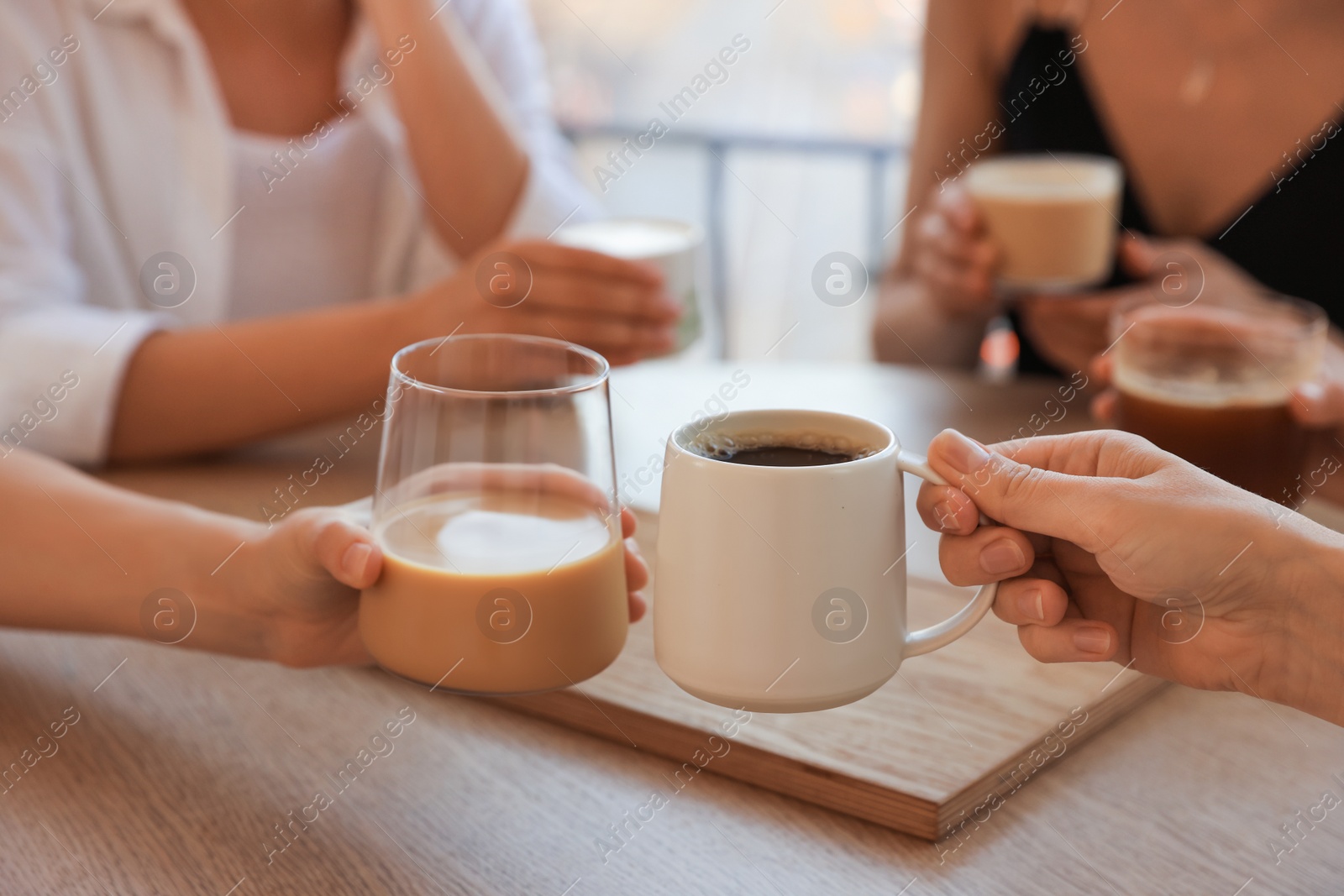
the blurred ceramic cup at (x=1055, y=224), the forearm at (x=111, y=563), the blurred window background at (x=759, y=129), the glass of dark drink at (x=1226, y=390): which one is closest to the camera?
the forearm at (x=111, y=563)

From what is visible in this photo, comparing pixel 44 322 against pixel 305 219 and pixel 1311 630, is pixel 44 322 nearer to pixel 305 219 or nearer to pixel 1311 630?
pixel 305 219

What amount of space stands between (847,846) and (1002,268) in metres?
0.90

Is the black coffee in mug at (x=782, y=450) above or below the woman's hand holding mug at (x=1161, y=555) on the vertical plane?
above

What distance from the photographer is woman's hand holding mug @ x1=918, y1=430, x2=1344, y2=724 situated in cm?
61

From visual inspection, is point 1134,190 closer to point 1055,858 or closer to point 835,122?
point 1055,858

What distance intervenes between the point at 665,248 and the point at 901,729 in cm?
63

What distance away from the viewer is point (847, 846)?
0.64 meters

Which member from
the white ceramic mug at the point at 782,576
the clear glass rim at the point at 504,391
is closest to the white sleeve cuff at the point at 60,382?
the clear glass rim at the point at 504,391

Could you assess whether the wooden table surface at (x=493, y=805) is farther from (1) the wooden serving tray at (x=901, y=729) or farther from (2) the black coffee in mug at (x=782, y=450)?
(2) the black coffee in mug at (x=782, y=450)

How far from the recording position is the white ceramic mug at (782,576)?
0.56 m

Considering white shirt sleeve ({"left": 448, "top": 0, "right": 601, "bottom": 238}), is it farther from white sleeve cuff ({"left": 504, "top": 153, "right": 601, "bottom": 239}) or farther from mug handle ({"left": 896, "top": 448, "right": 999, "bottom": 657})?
mug handle ({"left": 896, "top": 448, "right": 999, "bottom": 657})

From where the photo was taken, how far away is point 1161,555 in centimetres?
62

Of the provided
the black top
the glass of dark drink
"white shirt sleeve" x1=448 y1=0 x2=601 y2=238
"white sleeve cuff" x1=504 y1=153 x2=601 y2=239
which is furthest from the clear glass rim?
the black top

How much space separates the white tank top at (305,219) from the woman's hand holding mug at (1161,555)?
3.78 ft
